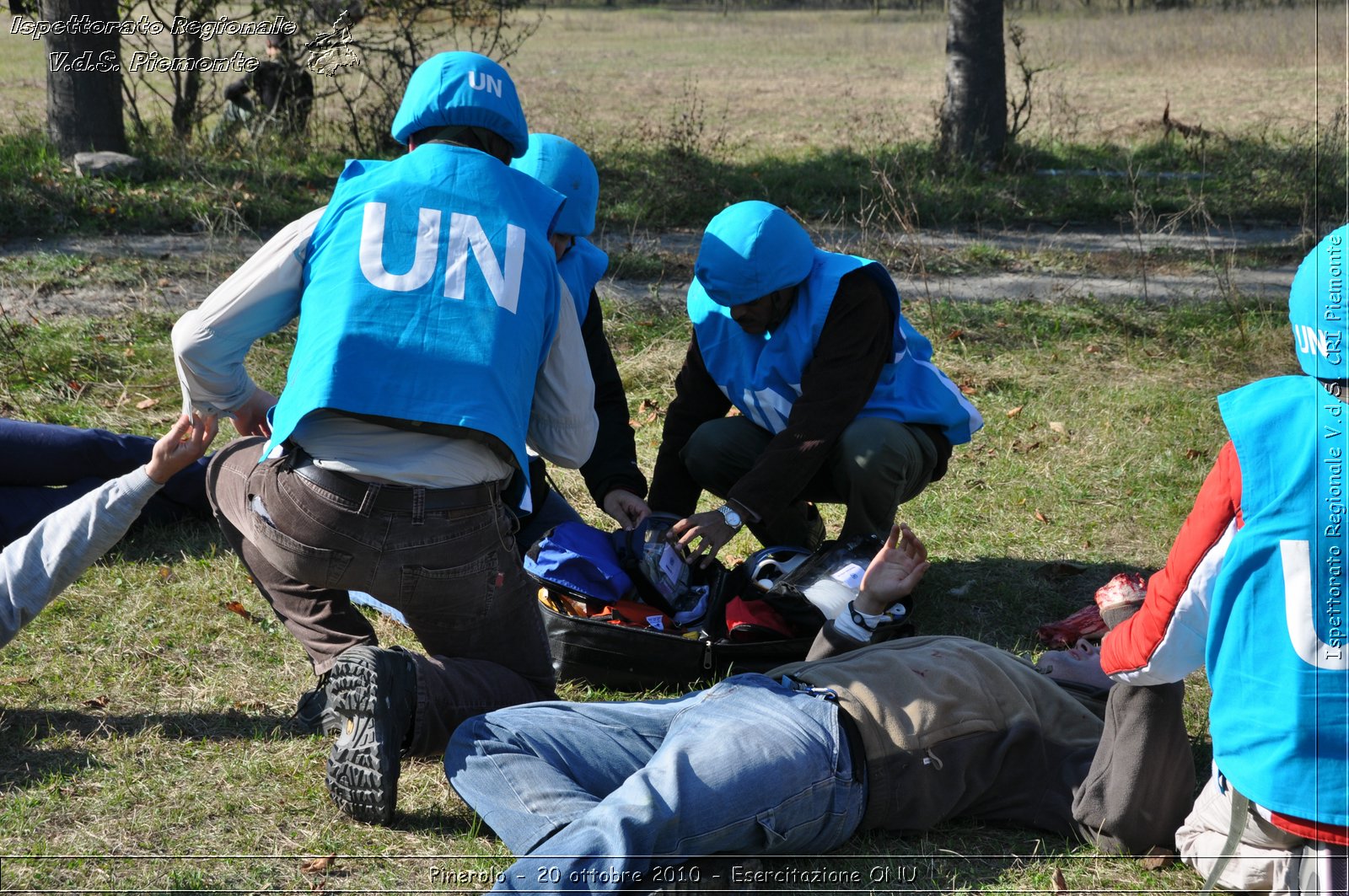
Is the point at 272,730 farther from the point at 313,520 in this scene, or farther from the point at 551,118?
the point at 551,118

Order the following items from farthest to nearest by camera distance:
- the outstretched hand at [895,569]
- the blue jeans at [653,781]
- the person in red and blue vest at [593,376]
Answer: the person in red and blue vest at [593,376] < the outstretched hand at [895,569] < the blue jeans at [653,781]

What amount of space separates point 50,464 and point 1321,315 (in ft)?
12.2

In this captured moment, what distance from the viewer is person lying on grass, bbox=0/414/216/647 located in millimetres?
2852

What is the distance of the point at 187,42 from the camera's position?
10.1 metres

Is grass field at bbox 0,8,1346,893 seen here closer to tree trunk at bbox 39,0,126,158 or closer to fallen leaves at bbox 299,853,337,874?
fallen leaves at bbox 299,853,337,874

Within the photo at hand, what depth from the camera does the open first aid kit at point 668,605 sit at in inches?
135

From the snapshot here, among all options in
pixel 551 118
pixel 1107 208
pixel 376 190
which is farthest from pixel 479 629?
pixel 551 118

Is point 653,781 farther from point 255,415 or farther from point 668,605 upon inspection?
point 255,415

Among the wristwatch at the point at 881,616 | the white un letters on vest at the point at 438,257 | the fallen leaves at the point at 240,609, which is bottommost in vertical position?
the fallen leaves at the point at 240,609

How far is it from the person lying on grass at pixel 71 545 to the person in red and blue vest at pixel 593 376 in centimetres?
132

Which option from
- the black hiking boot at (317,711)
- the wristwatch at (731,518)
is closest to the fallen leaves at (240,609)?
the black hiking boot at (317,711)

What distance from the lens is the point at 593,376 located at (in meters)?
3.85

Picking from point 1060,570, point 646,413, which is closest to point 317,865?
point 1060,570

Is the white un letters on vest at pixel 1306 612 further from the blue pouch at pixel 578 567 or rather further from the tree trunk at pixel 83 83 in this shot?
the tree trunk at pixel 83 83
